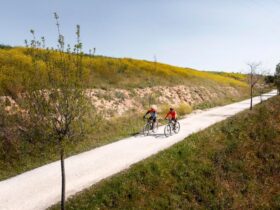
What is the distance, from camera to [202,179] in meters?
16.4

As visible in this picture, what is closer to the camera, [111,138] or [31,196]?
[31,196]

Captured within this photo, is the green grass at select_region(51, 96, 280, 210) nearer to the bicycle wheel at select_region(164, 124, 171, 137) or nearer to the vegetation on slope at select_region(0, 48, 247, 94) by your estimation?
the bicycle wheel at select_region(164, 124, 171, 137)

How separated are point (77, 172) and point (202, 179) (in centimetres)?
600

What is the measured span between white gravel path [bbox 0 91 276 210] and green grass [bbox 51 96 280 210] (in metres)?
0.78

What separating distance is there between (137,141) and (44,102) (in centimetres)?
1009

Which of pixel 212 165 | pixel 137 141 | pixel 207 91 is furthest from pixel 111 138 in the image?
pixel 207 91

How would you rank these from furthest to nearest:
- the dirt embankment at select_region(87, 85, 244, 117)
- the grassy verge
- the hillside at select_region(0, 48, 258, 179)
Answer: the dirt embankment at select_region(87, 85, 244, 117), the grassy verge, the hillside at select_region(0, 48, 258, 179)

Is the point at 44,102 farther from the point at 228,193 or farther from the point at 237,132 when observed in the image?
the point at 237,132

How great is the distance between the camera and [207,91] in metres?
45.8

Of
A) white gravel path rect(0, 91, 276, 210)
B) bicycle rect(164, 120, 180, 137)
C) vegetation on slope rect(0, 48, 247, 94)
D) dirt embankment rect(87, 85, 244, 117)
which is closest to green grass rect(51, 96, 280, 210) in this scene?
white gravel path rect(0, 91, 276, 210)

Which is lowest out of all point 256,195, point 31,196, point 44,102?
point 256,195

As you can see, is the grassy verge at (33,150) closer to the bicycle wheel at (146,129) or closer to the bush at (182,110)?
the bicycle wheel at (146,129)

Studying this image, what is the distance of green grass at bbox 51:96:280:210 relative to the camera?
13.5m

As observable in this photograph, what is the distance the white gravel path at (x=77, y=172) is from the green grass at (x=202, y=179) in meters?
0.78
